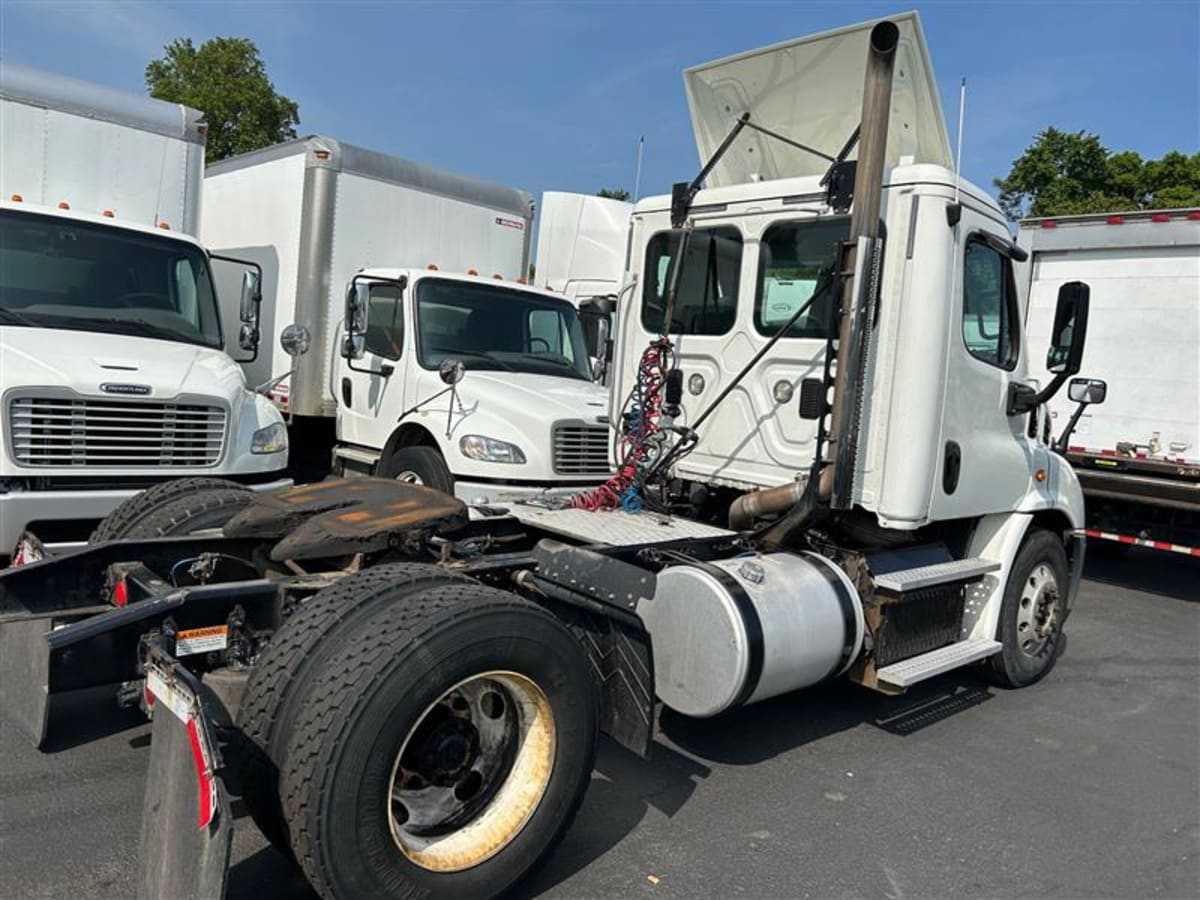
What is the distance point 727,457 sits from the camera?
5.27 metres

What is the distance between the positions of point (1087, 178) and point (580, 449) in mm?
30962

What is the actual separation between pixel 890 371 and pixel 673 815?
2.30 metres

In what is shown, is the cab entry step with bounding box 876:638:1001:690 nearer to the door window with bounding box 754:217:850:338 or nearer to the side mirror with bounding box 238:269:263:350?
the door window with bounding box 754:217:850:338

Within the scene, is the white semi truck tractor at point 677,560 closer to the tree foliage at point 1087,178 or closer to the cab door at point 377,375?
the cab door at point 377,375

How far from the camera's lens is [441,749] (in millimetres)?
3000

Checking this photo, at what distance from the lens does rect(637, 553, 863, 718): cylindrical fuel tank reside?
3.78m

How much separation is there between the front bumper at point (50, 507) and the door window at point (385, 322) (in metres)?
2.86

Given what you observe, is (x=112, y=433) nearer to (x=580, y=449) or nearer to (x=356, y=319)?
(x=356, y=319)

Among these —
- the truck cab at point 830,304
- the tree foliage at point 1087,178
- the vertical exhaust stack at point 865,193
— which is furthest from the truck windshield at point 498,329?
the tree foliage at point 1087,178

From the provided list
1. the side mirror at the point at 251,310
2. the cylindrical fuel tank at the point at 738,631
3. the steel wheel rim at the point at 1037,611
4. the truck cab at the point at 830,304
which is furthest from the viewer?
the side mirror at the point at 251,310

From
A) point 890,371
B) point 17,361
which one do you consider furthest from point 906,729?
point 17,361

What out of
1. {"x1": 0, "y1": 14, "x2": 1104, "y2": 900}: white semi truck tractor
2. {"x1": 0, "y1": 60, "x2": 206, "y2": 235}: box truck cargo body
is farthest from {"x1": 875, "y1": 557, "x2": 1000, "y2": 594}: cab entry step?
{"x1": 0, "y1": 60, "x2": 206, "y2": 235}: box truck cargo body

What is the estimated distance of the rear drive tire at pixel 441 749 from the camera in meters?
2.58

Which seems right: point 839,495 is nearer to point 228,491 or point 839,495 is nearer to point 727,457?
point 727,457
